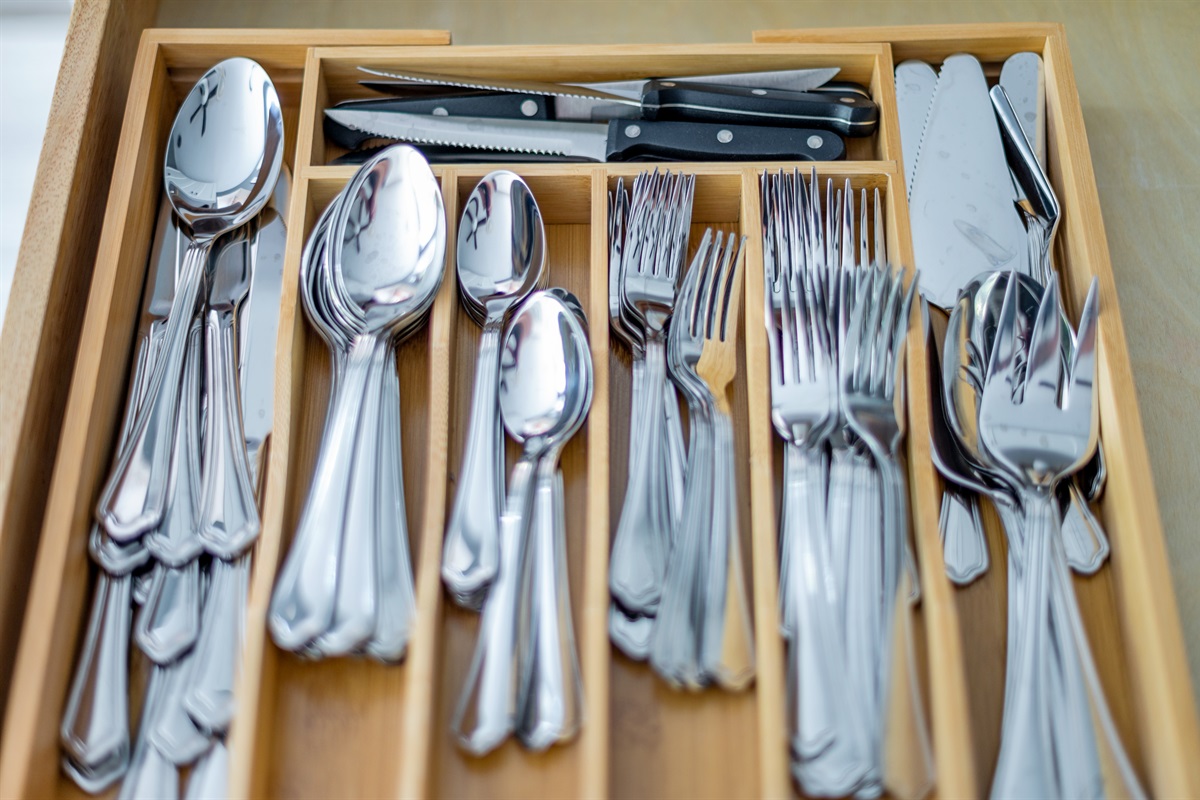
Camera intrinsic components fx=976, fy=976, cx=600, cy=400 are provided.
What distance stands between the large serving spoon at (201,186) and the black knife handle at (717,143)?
0.30 m

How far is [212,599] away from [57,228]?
1.00 feet

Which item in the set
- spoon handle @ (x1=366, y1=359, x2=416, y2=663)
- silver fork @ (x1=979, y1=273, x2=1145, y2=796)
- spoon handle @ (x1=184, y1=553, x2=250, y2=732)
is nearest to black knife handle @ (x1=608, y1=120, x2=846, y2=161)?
silver fork @ (x1=979, y1=273, x2=1145, y2=796)

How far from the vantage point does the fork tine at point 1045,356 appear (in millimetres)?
709

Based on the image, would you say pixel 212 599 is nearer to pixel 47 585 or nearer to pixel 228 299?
pixel 47 585

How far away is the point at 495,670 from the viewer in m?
0.62

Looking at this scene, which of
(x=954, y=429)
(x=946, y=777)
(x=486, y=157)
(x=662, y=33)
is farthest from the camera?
(x=662, y=33)

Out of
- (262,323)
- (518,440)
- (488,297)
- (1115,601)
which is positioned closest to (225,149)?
(262,323)

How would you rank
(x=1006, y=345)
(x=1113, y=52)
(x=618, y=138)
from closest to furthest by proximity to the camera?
(x=1006, y=345)
(x=618, y=138)
(x=1113, y=52)

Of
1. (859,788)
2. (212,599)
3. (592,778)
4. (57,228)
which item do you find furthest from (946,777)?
(57,228)

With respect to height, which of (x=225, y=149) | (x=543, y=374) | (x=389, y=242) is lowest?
(x=543, y=374)

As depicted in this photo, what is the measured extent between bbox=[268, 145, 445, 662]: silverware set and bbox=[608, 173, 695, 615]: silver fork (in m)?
0.15

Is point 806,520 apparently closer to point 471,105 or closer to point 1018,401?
point 1018,401

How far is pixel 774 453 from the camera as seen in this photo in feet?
2.40

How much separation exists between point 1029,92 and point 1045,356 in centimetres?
28
